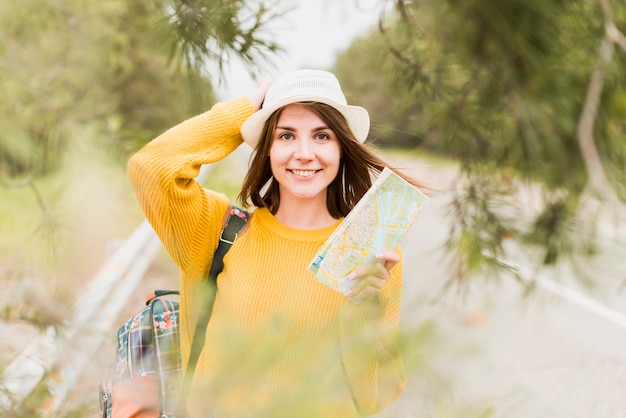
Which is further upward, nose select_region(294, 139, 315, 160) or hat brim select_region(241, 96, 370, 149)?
hat brim select_region(241, 96, 370, 149)

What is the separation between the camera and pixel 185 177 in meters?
1.56

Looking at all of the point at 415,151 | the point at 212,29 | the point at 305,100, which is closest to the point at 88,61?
the point at 212,29

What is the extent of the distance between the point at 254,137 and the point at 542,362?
2.90 m

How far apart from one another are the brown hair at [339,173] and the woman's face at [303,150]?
20 mm

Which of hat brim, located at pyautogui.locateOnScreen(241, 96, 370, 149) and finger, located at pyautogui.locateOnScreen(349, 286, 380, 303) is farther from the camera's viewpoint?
hat brim, located at pyautogui.locateOnScreen(241, 96, 370, 149)

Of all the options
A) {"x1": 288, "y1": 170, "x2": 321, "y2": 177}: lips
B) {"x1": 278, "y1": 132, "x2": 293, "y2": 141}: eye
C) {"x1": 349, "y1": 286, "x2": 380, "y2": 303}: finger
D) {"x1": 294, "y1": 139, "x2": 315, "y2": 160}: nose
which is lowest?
{"x1": 349, "y1": 286, "x2": 380, "y2": 303}: finger

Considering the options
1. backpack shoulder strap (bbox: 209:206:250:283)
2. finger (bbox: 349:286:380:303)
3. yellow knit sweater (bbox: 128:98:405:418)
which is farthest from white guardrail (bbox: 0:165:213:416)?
backpack shoulder strap (bbox: 209:206:250:283)

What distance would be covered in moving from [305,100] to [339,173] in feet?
1.02

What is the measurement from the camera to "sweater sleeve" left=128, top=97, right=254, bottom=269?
4.97 ft

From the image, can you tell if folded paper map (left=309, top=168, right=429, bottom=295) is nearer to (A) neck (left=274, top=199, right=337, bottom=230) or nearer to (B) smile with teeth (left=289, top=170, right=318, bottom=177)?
(B) smile with teeth (left=289, top=170, right=318, bottom=177)

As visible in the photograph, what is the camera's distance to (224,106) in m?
1.73

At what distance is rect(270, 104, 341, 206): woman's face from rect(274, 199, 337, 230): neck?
0.36 feet

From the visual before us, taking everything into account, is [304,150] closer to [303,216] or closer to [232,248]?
[303,216]

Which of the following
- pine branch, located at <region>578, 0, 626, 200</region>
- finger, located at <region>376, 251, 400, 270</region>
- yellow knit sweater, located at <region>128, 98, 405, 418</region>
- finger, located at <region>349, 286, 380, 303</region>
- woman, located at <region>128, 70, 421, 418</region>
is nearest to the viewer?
pine branch, located at <region>578, 0, 626, 200</region>
